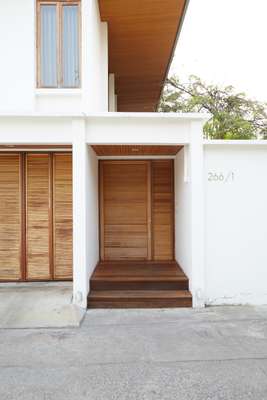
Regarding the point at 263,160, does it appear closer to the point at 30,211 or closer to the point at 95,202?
the point at 95,202

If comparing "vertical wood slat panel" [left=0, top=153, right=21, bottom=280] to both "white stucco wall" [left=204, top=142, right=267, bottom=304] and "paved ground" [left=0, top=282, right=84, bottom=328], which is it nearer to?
"paved ground" [left=0, top=282, right=84, bottom=328]

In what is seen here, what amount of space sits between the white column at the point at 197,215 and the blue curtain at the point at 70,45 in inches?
97.9

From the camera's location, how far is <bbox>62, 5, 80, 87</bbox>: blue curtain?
6.48 m

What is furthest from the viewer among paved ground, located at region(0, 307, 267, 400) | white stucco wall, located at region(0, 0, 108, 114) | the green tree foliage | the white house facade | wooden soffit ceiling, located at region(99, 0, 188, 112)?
the green tree foliage

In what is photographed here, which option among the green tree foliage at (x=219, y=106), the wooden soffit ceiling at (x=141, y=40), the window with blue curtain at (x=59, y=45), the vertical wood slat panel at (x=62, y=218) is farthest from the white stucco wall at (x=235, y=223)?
the green tree foliage at (x=219, y=106)

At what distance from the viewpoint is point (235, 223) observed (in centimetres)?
609

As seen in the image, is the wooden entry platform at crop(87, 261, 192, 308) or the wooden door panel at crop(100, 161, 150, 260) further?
the wooden door panel at crop(100, 161, 150, 260)

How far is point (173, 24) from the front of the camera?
25.9 ft

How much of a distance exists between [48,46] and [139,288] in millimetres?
4839

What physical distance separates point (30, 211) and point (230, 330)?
4.46m

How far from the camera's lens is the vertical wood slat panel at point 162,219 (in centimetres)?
809

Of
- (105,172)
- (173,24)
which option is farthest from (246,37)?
(105,172)

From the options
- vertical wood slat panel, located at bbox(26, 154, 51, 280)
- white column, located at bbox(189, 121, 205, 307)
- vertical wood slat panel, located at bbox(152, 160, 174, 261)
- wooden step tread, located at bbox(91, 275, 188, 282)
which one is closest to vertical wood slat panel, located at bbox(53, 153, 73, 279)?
vertical wood slat panel, located at bbox(26, 154, 51, 280)

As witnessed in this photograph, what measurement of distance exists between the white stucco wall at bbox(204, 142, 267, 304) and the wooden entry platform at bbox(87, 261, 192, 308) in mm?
581
